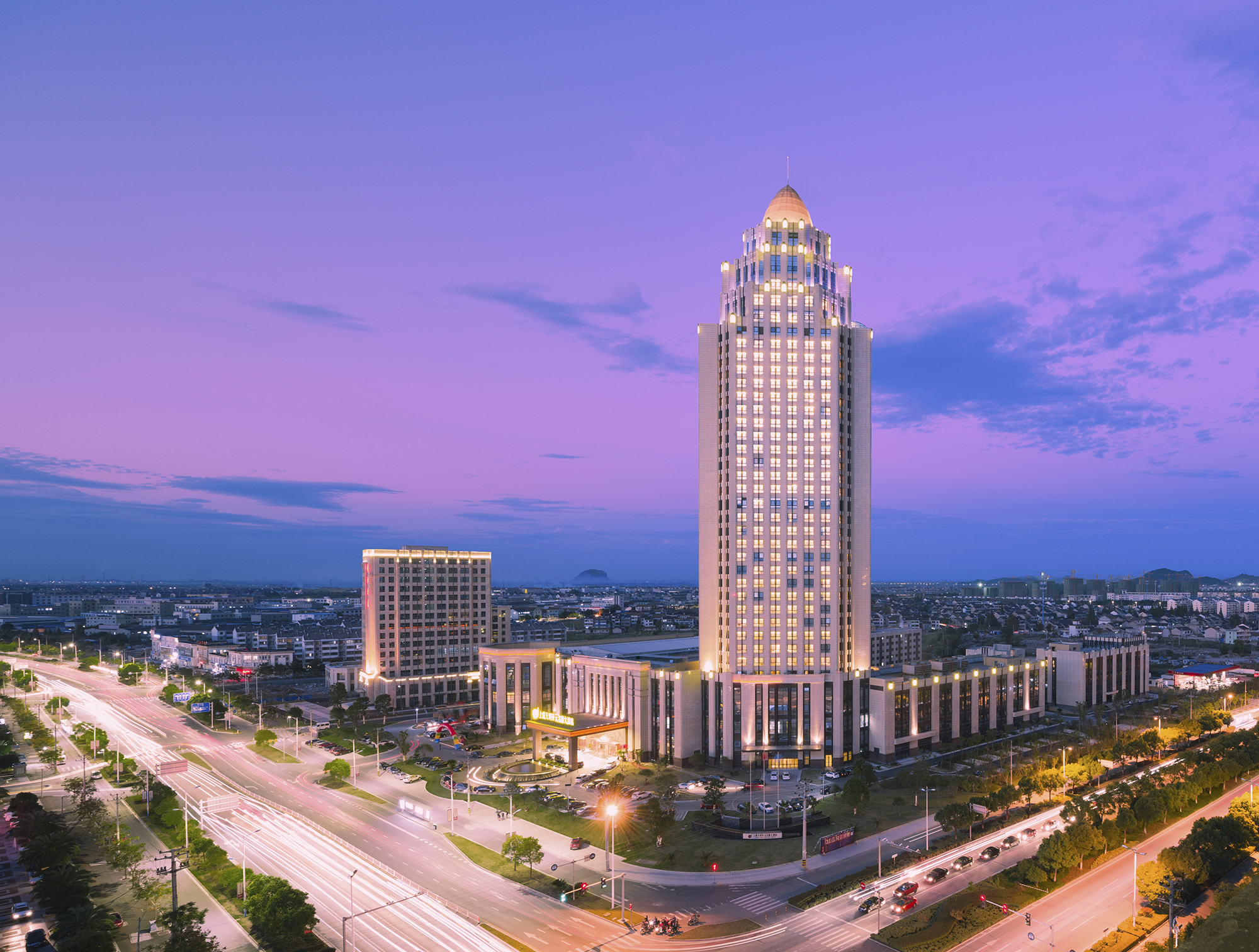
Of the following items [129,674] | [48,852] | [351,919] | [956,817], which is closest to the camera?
[351,919]

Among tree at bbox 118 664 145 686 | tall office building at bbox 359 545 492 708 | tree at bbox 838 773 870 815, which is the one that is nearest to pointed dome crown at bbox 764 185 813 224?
tree at bbox 838 773 870 815

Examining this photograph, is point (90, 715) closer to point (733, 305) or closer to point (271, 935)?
point (271, 935)

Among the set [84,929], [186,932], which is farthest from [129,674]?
[186,932]

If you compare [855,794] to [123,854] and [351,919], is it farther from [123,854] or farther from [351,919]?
[123,854]

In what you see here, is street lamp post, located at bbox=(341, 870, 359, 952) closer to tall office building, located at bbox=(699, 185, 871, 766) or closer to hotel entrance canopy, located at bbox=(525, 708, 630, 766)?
hotel entrance canopy, located at bbox=(525, 708, 630, 766)

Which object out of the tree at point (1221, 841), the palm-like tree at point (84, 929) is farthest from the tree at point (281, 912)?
the tree at point (1221, 841)

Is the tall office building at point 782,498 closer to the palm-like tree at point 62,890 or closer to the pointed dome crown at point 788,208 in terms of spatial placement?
the pointed dome crown at point 788,208
